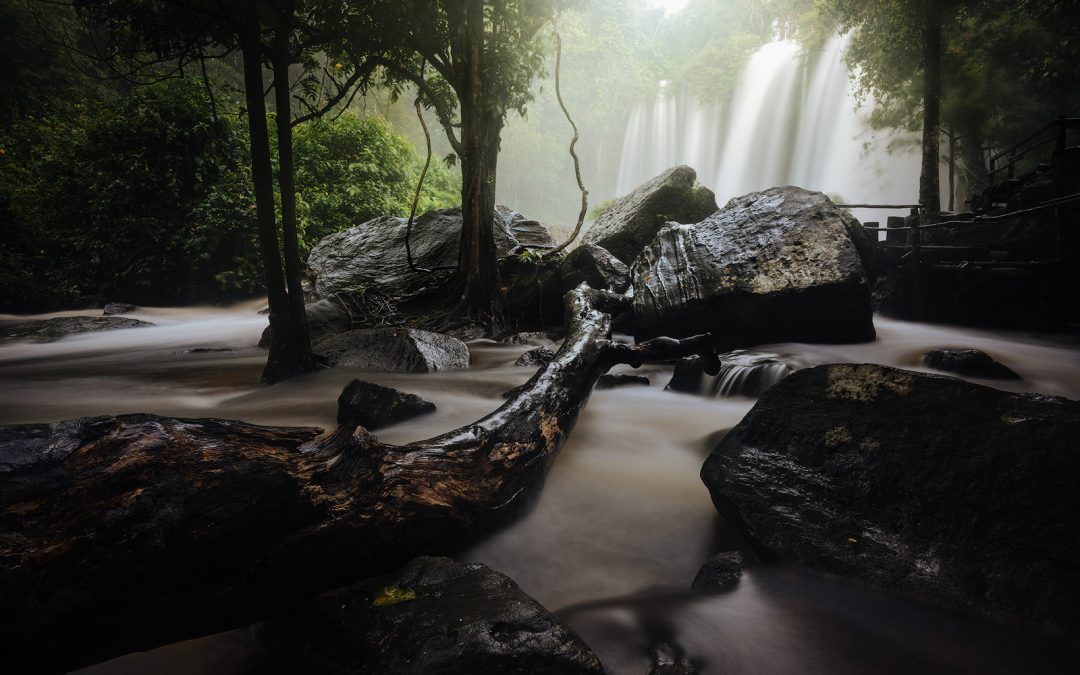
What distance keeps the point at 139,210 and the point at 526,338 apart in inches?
408

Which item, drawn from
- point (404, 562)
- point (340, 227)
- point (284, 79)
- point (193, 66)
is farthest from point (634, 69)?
point (404, 562)

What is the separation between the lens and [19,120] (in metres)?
14.3

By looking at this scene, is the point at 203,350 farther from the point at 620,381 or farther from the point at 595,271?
the point at 620,381

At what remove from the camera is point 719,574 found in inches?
78.7

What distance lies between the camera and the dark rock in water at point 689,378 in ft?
16.7

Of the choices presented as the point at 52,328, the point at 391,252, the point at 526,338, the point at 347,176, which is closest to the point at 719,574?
the point at 526,338

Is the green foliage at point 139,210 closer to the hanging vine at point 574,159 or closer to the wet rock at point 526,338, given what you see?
the wet rock at point 526,338

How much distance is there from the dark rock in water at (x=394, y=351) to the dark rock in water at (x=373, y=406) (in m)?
2.04

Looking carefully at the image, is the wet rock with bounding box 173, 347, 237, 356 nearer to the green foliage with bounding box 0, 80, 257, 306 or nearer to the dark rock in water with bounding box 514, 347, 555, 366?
the dark rock in water with bounding box 514, 347, 555, 366

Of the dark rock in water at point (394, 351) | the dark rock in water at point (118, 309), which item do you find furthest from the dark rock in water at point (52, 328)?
the dark rock in water at point (394, 351)

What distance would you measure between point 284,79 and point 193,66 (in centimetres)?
1689

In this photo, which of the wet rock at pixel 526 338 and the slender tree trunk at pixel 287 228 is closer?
the slender tree trunk at pixel 287 228

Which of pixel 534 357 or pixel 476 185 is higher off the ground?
pixel 476 185

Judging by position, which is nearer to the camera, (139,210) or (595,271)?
(595,271)
